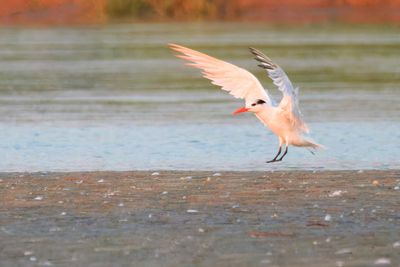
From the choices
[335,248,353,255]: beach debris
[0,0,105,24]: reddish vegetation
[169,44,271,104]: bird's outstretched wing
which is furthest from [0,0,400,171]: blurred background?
[335,248,353,255]: beach debris

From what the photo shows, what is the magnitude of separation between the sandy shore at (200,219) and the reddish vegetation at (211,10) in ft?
139

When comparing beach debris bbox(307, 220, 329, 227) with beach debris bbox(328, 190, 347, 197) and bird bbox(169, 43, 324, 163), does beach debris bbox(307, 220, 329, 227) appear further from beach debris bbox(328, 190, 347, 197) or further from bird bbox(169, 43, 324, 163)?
bird bbox(169, 43, 324, 163)

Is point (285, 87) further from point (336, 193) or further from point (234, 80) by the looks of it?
point (336, 193)

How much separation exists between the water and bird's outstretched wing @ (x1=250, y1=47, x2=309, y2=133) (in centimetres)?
82

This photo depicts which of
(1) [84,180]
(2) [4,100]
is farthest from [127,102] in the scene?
(1) [84,180]

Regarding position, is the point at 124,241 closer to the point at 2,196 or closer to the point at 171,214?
the point at 171,214

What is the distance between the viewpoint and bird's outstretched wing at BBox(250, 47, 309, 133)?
14.2 meters

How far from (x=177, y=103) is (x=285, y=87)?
393 inches

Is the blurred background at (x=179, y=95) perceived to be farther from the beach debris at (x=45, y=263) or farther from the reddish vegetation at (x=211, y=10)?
the beach debris at (x=45, y=263)

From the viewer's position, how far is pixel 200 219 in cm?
1127

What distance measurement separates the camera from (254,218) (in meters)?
11.3

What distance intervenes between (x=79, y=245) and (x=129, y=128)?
10.1 meters

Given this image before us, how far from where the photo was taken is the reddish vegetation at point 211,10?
59.8 m

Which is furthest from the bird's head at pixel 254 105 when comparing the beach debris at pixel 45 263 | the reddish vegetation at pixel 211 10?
the reddish vegetation at pixel 211 10
